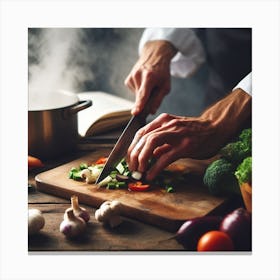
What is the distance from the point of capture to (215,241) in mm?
1344

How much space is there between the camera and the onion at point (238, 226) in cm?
135

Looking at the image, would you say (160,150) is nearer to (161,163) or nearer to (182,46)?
(161,163)

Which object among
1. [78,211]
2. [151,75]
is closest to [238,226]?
[78,211]

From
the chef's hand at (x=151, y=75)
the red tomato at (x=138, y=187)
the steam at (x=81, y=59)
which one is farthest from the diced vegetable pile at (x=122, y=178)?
the steam at (x=81, y=59)

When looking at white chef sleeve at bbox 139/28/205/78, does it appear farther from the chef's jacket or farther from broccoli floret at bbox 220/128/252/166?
broccoli floret at bbox 220/128/252/166

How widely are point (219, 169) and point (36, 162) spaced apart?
591 mm

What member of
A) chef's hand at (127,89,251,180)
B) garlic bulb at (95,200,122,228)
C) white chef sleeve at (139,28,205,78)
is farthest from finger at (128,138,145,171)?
white chef sleeve at (139,28,205,78)

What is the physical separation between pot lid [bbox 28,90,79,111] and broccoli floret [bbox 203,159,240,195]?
1.78ft

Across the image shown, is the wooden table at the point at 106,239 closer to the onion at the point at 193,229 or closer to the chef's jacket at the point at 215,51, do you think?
the onion at the point at 193,229
